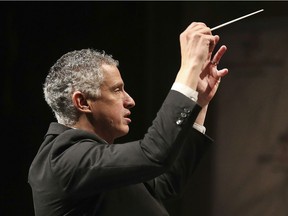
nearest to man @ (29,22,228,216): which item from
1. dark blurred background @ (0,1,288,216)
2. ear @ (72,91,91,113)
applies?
ear @ (72,91,91,113)

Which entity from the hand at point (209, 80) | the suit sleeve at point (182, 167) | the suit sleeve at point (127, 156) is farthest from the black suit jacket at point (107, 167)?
the hand at point (209, 80)

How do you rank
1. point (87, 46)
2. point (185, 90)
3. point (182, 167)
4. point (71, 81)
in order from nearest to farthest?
point (185, 90) → point (71, 81) → point (182, 167) → point (87, 46)

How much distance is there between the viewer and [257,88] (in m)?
2.41

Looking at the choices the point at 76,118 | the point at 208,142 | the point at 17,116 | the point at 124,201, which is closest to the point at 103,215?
the point at 124,201

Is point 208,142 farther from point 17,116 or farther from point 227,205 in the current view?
point 17,116

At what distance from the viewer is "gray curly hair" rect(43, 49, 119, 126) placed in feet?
4.86

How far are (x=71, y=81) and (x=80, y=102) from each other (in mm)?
54

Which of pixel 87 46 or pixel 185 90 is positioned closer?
pixel 185 90

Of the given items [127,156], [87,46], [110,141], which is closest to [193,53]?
[127,156]

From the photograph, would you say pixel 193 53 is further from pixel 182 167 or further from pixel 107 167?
pixel 182 167

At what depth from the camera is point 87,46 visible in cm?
271

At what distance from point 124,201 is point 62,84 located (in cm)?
31

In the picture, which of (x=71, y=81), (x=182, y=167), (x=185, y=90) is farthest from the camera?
(x=182, y=167)

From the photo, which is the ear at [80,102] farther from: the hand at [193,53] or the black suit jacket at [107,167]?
the hand at [193,53]
